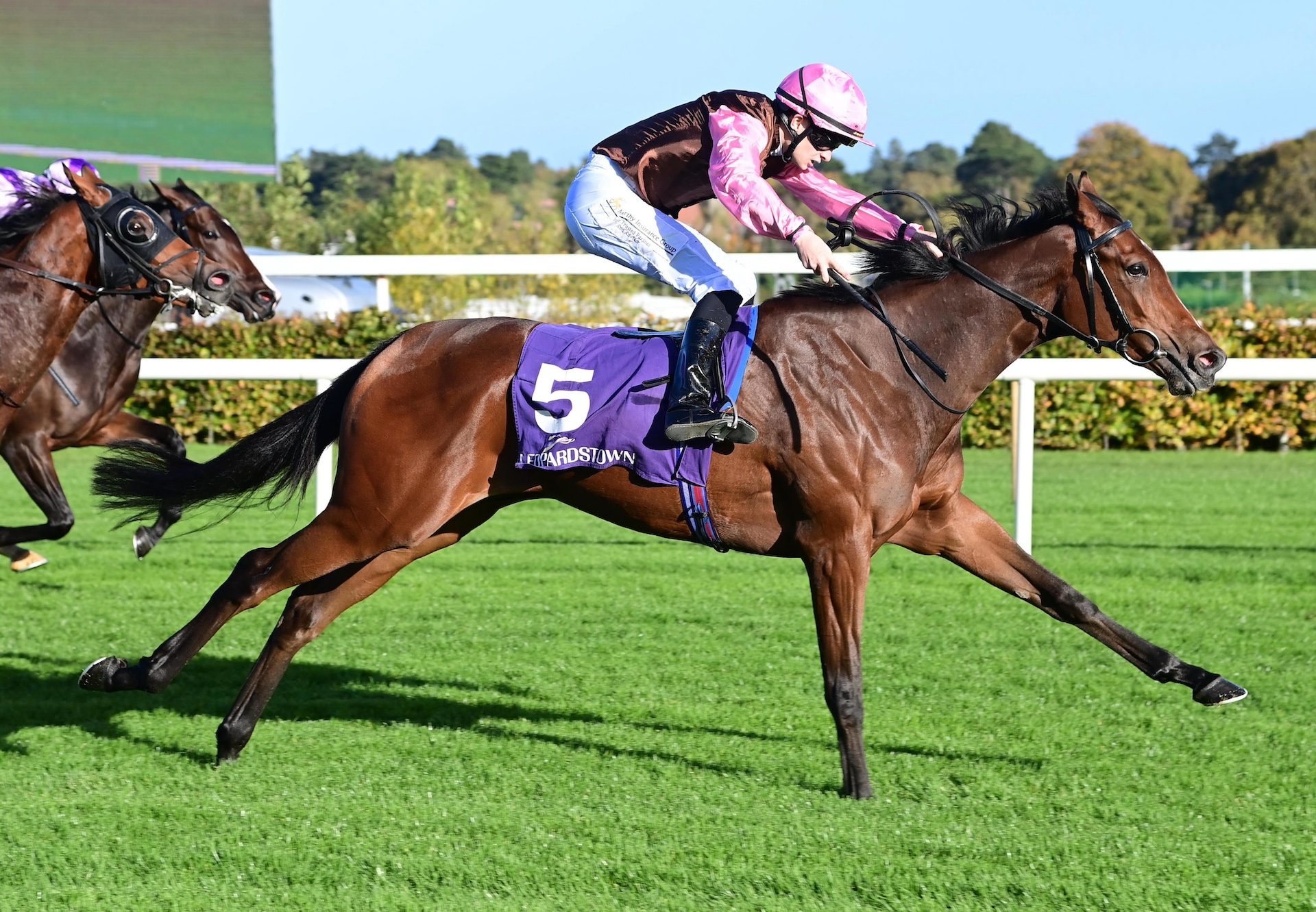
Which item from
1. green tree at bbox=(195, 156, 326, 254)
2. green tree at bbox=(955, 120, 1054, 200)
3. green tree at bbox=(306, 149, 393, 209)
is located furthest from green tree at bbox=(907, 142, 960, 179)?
green tree at bbox=(195, 156, 326, 254)

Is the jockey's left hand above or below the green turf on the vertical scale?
above

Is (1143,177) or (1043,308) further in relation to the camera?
(1143,177)

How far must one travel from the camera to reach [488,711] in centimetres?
472

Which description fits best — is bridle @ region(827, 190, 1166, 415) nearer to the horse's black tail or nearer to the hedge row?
the horse's black tail

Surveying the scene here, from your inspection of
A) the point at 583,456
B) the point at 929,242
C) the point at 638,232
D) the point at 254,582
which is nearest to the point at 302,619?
Result: the point at 254,582

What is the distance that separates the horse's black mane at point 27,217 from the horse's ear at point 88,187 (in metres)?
0.11

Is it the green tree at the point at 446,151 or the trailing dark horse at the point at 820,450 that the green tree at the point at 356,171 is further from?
the trailing dark horse at the point at 820,450

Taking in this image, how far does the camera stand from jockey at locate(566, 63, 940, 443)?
3.73 m

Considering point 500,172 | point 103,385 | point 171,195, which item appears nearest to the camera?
point 103,385

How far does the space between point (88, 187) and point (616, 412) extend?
97.6 inches

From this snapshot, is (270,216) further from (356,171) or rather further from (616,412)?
(356,171)

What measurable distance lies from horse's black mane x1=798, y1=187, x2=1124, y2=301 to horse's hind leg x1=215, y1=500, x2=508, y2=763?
1276 millimetres

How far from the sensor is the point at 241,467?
14.3 feet

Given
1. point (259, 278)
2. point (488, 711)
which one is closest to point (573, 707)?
point (488, 711)
